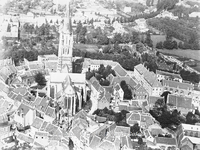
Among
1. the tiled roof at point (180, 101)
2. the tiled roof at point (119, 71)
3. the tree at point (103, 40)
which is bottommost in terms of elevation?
the tiled roof at point (180, 101)

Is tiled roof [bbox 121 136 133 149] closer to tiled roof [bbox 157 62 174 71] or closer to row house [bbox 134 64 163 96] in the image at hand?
row house [bbox 134 64 163 96]

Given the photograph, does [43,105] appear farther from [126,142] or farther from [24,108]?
[126,142]

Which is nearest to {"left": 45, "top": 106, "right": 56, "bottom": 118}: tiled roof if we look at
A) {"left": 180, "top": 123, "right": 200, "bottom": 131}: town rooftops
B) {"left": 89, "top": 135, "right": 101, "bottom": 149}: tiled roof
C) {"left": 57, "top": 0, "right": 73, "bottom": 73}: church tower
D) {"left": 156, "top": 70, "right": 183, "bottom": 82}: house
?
{"left": 89, "top": 135, "right": 101, "bottom": 149}: tiled roof

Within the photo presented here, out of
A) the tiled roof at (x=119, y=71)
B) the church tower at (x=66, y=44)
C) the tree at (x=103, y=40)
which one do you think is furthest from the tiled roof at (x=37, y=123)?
the tree at (x=103, y=40)

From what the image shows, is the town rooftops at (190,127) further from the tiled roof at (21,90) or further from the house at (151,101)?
the tiled roof at (21,90)

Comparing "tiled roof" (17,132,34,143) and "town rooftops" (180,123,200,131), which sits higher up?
"town rooftops" (180,123,200,131)

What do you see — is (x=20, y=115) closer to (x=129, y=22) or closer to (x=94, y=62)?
(x=94, y=62)

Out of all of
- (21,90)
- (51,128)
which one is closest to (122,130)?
(51,128)

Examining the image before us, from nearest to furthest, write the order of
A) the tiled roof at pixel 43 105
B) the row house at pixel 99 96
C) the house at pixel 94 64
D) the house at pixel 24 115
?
the house at pixel 24 115 < the tiled roof at pixel 43 105 < the row house at pixel 99 96 < the house at pixel 94 64
